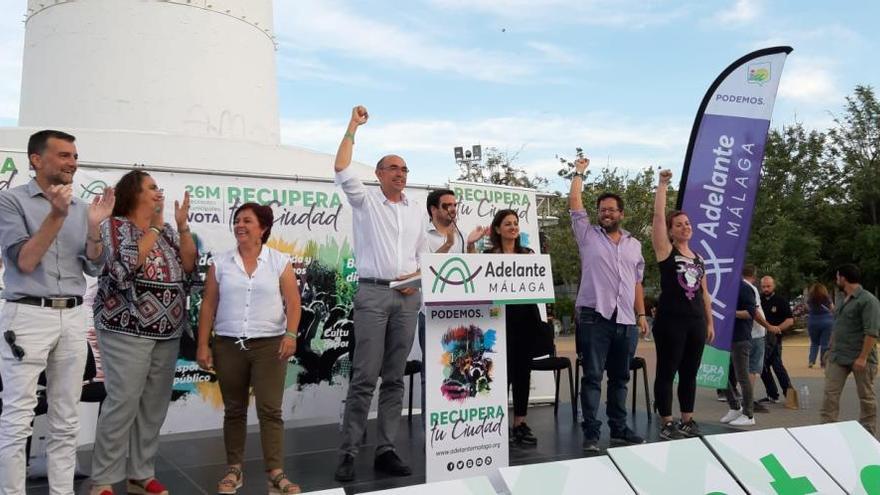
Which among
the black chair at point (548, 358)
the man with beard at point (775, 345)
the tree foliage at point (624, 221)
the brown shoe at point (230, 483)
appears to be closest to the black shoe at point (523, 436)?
the black chair at point (548, 358)

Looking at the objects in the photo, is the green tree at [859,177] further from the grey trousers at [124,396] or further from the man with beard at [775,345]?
the grey trousers at [124,396]

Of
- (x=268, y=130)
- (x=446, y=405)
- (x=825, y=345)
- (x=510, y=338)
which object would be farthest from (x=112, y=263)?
(x=825, y=345)

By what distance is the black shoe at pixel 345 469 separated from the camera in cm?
398

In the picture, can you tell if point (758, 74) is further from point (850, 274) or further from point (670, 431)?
point (670, 431)

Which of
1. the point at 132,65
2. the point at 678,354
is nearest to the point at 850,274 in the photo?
the point at 678,354

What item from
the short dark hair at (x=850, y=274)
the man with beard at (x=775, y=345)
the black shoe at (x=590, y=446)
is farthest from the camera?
the man with beard at (x=775, y=345)

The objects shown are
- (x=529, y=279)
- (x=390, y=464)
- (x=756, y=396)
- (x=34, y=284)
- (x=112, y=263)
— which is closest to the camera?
(x=34, y=284)

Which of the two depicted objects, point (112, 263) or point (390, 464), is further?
point (390, 464)

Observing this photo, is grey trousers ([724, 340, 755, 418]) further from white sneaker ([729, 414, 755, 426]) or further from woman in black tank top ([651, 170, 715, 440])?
woman in black tank top ([651, 170, 715, 440])

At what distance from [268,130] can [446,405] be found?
759 cm

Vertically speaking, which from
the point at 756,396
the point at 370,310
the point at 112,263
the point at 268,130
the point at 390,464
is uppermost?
the point at 268,130

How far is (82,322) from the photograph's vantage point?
10.4ft

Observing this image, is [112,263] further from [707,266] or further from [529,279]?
[707,266]

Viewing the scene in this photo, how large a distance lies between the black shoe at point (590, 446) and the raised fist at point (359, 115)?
2637 mm
